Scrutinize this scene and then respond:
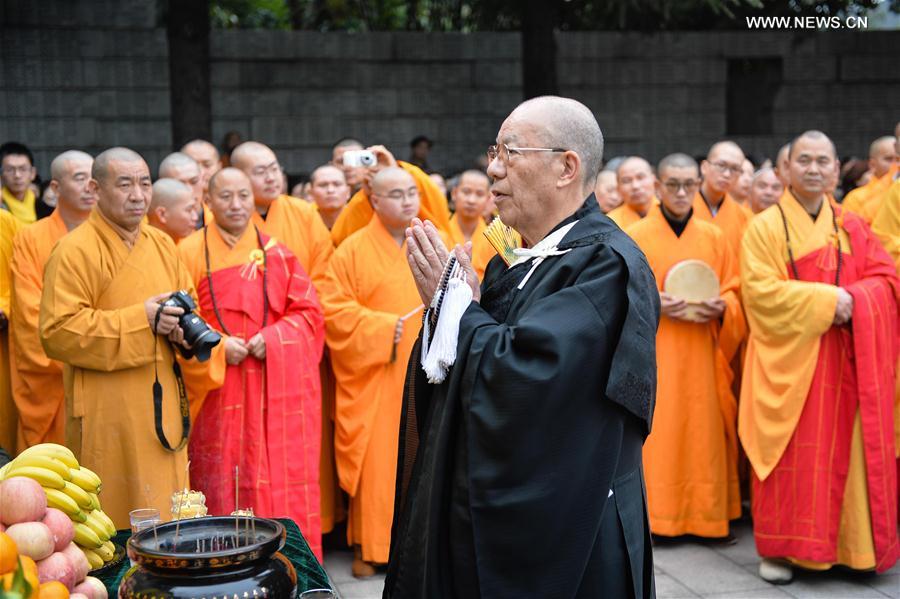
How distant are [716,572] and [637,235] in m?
2.01

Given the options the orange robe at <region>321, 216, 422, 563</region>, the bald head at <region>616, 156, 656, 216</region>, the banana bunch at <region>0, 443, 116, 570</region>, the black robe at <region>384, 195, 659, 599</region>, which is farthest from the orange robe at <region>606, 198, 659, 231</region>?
the banana bunch at <region>0, 443, 116, 570</region>

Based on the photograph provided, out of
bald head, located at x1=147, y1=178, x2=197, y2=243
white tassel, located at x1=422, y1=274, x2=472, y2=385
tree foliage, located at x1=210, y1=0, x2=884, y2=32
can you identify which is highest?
tree foliage, located at x1=210, y1=0, x2=884, y2=32

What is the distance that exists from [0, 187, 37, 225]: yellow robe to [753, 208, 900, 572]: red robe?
244 inches

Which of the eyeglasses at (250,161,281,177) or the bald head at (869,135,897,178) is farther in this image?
the bald head at (869,135,897,178)

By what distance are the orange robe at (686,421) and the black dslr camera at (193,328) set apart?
9.30ft

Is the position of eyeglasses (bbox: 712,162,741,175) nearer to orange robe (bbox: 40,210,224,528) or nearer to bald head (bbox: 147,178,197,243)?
bald head (bbox: 147,178,197,243)

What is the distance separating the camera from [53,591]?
217cm

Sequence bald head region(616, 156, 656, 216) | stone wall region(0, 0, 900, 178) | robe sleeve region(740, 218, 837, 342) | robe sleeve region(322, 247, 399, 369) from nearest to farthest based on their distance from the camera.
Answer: robe sleeve region(740, 218, 837, 342) < robe sleeve region(322, 247, 399, 369) < bald head region(616, 156, 656, 216) < stone wall region(0, 0, 900, 178)

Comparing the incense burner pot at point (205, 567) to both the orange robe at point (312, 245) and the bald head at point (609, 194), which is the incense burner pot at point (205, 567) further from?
the bald head at point (609, 194)

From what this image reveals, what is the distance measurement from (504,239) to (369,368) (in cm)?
295

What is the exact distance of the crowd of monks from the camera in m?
4.66

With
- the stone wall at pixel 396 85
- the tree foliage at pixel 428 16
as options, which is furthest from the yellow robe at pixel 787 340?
the stone wall at pixel 396 85

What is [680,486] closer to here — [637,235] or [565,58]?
[637,235]

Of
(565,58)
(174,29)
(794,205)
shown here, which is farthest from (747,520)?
(565,58)
